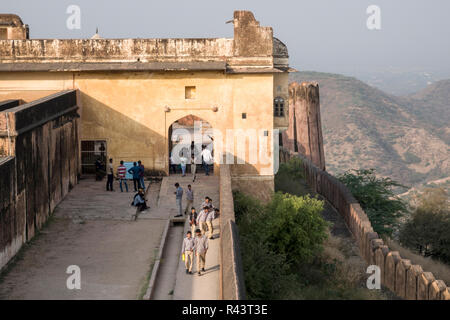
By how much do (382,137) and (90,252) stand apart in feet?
304

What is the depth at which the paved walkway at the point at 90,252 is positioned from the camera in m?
16.2

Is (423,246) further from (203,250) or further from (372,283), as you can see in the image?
(203,250)

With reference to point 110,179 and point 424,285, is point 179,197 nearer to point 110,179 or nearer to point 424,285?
point 110,179

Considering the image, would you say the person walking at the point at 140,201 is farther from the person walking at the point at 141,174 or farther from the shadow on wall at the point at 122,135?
the shadow on wall at the point at 122,135

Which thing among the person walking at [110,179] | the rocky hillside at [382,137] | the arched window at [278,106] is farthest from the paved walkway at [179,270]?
the rocky hillside at [382,137]

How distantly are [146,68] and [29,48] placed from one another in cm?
483

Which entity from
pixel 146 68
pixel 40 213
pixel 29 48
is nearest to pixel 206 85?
pixel 146 68

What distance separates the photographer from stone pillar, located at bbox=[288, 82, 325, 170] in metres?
40.4

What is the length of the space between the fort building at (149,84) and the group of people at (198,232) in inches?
202

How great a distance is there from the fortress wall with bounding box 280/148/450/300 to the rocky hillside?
6217 cm

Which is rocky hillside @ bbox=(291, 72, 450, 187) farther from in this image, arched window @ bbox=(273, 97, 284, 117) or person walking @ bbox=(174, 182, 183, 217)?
person walking @ bbox=(174, 182, 183, 217)

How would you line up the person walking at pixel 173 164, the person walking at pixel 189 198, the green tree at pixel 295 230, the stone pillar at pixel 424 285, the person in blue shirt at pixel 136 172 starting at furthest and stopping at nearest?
the person walking at pixel 173 164 < the person in blue shirt at pixel 136 172 < the green tree at pixel 295 230 < the person walking at pixel 189 198 < the stone pillar at pixel 424 285

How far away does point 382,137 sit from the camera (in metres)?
107

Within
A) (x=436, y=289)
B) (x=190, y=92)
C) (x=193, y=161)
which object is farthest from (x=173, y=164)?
(x=436, y=289)
